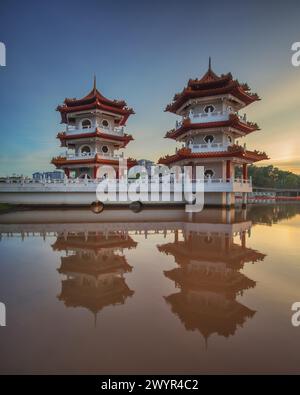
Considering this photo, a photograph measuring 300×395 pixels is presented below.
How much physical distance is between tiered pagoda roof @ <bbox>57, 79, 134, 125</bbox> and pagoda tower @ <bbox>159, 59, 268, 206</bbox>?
24.0ft

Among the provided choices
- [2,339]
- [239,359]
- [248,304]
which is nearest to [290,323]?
[248,304]

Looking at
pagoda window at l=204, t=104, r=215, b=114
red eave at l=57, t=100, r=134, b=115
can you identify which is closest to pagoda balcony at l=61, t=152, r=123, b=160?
red eave at l=57, t=100, r=134, b=115

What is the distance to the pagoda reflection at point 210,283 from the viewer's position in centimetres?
396

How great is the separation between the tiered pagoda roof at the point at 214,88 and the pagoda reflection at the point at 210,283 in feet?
57.7

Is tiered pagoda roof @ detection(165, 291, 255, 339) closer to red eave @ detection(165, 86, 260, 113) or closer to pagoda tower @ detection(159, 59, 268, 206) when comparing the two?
pagoda tower @ detection(159, 59, 268, 206)

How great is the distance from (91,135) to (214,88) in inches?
519

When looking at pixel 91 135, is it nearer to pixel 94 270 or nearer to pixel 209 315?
pixel 94 270

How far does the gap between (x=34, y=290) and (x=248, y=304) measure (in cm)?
425

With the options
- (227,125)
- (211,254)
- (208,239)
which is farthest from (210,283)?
(227,125)

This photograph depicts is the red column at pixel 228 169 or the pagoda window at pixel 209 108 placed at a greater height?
the pagoda window at pixel 209 108

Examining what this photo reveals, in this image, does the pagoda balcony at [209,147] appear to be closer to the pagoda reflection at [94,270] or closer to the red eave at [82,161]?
the red eave at [82,161]

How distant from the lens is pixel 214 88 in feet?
79.1

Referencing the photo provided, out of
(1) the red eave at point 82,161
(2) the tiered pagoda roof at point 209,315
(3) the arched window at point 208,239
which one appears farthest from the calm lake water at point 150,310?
(1) the red eave at point 82,161
